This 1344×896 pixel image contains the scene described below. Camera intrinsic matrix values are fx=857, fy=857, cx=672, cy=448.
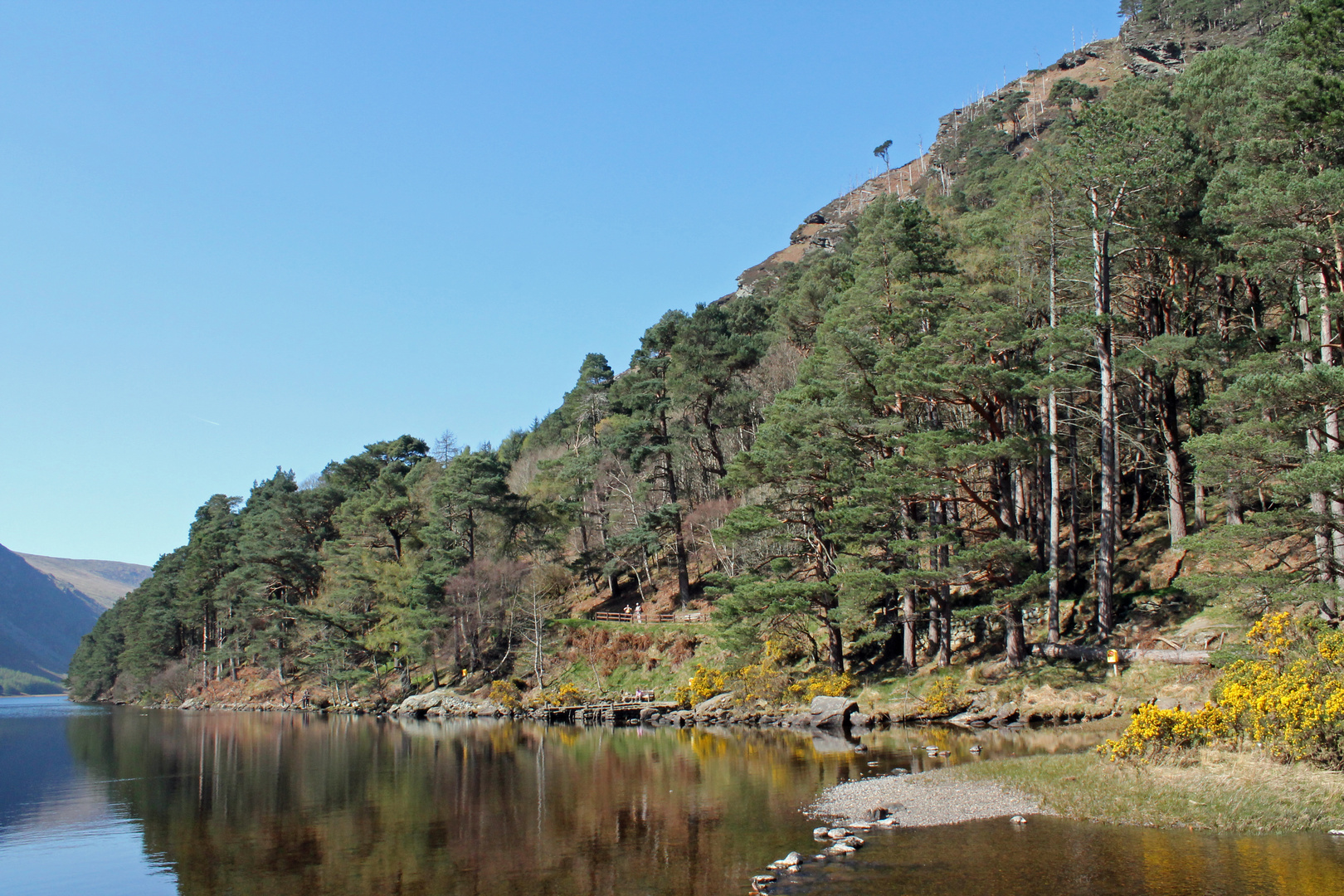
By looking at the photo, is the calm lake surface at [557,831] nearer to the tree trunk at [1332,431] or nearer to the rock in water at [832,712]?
the rock in water at [832,712]

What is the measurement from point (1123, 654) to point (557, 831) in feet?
63.2

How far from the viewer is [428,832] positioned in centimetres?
1738

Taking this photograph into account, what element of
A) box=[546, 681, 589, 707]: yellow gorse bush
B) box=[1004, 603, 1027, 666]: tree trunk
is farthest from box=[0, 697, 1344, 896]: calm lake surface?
box=[546, 681, 589, 707]: yellow gorse bush

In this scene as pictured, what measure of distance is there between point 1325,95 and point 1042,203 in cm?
1224

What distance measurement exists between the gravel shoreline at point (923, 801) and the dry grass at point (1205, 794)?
59 cm

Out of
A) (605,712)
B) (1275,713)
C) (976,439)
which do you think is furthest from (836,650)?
(1275,713)

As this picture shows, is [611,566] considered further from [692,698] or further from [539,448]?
[539,448]

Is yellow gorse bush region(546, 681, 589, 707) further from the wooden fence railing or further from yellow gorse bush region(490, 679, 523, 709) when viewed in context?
the wooden fence railing

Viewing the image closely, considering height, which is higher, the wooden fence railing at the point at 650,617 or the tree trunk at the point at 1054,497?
the tree trunk at the point at 1054,497

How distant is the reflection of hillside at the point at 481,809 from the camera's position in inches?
545

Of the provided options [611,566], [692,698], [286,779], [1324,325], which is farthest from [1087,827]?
[611,566]

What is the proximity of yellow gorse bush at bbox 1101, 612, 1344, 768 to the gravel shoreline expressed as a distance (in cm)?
237

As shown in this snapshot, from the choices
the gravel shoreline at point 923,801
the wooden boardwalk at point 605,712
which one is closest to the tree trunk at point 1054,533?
the gravel shoreline at point 923,801

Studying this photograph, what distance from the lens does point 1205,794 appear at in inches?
528
